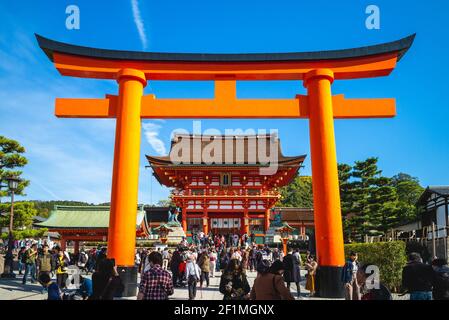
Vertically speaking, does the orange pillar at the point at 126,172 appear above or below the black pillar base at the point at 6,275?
above

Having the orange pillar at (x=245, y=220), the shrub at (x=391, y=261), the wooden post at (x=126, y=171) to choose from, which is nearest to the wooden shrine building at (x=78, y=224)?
the orange pillar at (x=245, y=220)

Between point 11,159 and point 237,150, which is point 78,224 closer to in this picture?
point 11,159

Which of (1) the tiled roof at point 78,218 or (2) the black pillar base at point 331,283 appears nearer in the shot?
(2) the black pillar base at point 331,283

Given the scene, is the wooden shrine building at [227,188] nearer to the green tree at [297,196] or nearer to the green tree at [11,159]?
the green tree at [11,159]

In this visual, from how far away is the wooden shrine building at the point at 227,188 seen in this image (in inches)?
1113

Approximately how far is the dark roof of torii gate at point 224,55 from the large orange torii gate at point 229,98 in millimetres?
29

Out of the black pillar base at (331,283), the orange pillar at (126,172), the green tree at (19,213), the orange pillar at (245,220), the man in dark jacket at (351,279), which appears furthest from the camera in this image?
the orange pillar at (245,220)

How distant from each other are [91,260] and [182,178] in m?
12.6

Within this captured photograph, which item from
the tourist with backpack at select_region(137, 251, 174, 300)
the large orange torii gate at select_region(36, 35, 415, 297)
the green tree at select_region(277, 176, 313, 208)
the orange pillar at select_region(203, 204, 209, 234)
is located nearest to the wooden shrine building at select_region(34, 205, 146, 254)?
the orange pillar at select_region(203, 204, 209, 234)

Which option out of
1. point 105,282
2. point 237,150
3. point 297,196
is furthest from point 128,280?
point 297,196

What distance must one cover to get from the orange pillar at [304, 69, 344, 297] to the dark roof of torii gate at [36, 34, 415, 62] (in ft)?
2.19

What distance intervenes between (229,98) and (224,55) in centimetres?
141

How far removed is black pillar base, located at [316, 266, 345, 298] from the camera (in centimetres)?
950

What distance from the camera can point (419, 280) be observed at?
19.0 ft
